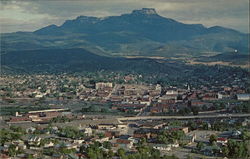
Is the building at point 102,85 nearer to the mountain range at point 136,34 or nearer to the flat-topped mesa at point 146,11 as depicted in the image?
the mountain range at point 136,34

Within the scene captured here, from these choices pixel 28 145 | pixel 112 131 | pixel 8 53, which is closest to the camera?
pixel 28 145

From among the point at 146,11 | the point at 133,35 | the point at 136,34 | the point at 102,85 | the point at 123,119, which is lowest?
the point at 123,119

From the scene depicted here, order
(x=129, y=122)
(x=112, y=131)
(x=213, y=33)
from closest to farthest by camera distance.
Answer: (x=112, y=131) < (x=129, y=122) < (x=213, y=33)

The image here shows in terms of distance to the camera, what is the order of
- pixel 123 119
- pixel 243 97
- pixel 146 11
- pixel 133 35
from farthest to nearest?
pixel 146 11 < pixel 133 35 < pixel 243 97 < pixel 123 119

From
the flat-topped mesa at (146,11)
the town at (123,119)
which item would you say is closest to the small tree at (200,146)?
the town at (123,119)

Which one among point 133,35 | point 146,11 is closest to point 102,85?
point 133,35

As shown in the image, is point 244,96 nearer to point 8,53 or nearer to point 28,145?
point 28,145

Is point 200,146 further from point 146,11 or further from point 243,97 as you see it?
point 146,11

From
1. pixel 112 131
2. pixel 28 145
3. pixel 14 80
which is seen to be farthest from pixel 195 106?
pixel 14 80
